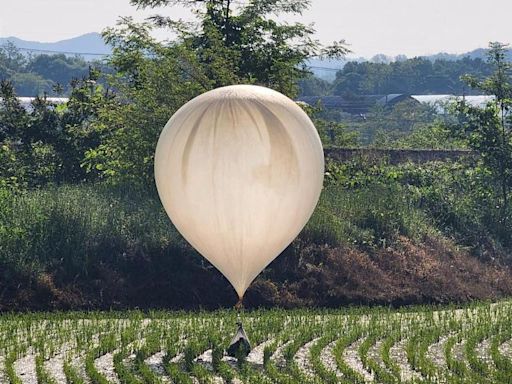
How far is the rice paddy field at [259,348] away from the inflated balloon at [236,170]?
5.91 ft

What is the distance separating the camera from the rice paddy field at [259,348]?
1565 centimetres

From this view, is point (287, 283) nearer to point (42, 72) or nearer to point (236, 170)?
point (236, 170)

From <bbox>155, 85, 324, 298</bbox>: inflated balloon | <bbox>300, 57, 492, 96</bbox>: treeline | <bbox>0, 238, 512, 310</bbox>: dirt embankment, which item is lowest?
<bbox>0, 238, 512, 310</bbox>: dirt embankment

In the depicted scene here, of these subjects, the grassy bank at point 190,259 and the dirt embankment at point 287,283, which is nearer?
the dirt embankment at point 287,283

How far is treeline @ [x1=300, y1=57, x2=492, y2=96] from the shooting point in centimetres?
14112

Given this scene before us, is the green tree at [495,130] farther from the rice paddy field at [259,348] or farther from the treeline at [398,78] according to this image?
the treeline at [398,78]

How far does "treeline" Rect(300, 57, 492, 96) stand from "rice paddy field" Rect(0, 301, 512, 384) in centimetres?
11198

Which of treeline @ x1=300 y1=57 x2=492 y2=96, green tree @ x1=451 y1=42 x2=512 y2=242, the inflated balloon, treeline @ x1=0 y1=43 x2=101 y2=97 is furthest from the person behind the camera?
treeline @ x1=300 y1=57 x2=492 y2=96

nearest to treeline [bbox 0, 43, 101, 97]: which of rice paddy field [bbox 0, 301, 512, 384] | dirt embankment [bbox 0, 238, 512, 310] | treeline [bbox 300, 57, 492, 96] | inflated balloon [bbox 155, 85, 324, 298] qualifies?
treeline [bbox 300, 57, 492, 96]

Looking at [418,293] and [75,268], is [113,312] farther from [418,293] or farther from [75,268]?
[418,293]

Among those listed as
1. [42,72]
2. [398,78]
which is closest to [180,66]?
[398,78]

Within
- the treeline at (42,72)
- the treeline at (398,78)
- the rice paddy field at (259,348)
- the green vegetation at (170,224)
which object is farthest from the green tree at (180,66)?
the treeline at (42,72)

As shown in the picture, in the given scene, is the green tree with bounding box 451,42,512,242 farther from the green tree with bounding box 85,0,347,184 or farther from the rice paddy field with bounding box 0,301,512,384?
the rice paddy field with bounding box 0,301,512,384

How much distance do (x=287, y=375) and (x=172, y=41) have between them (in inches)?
688
